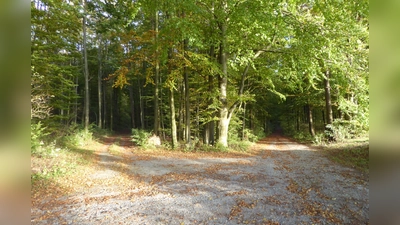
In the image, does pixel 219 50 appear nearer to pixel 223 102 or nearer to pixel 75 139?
pixel 223 102

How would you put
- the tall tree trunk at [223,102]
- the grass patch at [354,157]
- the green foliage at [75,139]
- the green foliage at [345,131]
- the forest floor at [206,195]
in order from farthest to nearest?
1. the green foliage at [345,131]
2. the tall tree trunk at [223,102]
3. the green foliage at [75,139]
4. the grass patch at [354,157]
5. the forest floor at [206,195]

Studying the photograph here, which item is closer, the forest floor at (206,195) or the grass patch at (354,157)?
the forest floor at (206,195)

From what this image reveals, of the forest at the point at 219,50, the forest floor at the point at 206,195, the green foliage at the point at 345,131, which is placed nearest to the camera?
the forest floor at the point at 206,195

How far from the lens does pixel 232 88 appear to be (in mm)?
13945

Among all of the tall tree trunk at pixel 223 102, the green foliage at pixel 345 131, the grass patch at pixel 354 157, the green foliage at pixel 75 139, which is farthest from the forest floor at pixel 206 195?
the green foliage at pixel 345 131

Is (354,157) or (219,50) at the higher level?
(219,50)

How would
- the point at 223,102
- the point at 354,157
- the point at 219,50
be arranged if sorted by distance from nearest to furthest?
the point at 354,157
the point at 223,102
the point at 219,50

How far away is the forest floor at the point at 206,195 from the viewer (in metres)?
4.05

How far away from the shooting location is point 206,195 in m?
5.19

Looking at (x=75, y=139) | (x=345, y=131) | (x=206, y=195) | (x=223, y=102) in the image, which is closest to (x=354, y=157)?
(x=345, y=131)

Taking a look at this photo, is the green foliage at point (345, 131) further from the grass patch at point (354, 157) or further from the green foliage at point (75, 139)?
the green foliage at point (75, 139)
